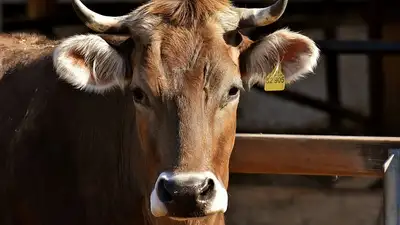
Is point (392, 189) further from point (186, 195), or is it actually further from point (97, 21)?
point (97, 21)

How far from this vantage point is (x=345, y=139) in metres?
4.38

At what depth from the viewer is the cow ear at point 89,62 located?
13.9 ft

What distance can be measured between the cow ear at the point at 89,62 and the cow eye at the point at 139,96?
0.21 metres

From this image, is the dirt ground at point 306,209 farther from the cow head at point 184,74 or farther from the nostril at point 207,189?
the nostril at point 207,189

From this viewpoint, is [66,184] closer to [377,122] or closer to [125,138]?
[125,138]

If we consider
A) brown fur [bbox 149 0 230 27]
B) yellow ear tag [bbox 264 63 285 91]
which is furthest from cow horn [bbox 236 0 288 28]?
yellow ear tag [bbox 264 63 285 91]

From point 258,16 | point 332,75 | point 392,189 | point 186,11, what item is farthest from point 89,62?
point 332,75

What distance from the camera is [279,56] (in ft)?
14.3

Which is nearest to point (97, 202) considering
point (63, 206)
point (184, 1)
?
point (63, 206)

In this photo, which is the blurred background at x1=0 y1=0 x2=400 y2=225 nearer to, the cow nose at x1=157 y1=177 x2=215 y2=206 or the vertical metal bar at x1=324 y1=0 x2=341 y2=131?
the vertical metal bar at x1=324 y1=0 x2=341 y2=131

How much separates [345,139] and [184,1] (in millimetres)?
1093

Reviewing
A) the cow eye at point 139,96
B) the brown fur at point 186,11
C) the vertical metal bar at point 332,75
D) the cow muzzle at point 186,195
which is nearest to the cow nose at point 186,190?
the cow muzzle at point 186,195

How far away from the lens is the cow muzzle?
3.58 metres

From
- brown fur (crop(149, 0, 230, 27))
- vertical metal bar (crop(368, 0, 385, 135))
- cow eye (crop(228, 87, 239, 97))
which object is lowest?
vertical metal bar (crop(368, 0, 385, 135))
